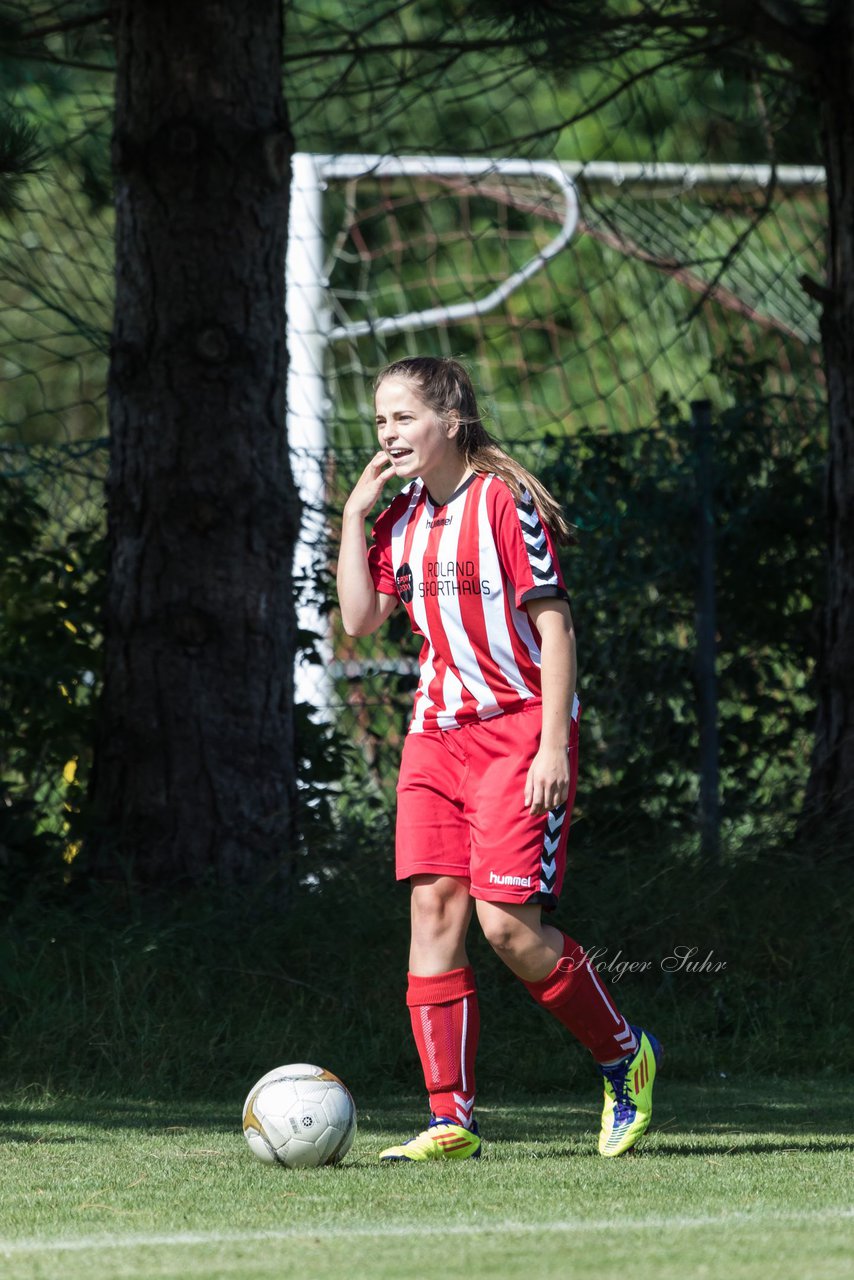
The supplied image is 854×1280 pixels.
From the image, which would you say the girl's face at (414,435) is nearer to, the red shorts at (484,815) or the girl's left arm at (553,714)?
the girl's left arm at (553,714)

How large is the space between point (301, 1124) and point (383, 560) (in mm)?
1318

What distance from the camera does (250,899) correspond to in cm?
596

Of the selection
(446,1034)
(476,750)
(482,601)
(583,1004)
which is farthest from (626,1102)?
(482,601)

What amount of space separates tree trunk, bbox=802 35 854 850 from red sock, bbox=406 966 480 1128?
2.79 meters

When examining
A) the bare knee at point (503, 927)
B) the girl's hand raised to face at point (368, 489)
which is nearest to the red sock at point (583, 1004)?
the bare knee at point (503, 927)

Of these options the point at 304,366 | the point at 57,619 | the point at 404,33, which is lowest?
the point at 57,619

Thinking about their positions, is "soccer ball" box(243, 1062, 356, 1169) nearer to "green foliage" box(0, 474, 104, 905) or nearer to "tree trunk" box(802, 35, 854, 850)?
"green foliage" box(0, 474, 104, 905)

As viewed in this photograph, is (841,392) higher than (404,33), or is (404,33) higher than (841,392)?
(404,33)

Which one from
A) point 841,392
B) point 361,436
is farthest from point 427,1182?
point 361,436

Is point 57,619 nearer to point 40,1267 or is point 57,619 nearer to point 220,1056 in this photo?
point 220,1056

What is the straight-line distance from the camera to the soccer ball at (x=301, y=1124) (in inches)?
156

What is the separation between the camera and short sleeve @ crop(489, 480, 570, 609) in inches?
161

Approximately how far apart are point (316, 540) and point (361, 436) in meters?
8.26

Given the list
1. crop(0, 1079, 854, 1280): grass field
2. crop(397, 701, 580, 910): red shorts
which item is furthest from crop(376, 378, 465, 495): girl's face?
crop(0, 1079, 854, 1280): grass field
